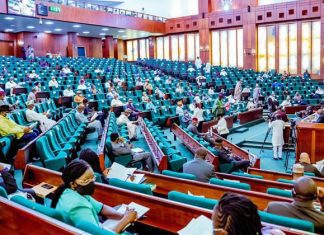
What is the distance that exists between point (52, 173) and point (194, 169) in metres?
1.56

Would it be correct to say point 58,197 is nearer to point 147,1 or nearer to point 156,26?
point 156,26

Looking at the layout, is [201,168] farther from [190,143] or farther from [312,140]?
[312,140]

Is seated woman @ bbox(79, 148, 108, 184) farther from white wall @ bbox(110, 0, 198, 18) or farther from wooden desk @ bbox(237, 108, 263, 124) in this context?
white wall @ bbox(110, 0, 198, 18)

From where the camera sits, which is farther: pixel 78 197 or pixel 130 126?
pixel 130 126

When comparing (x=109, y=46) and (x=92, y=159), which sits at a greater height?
(x=109, y=46)

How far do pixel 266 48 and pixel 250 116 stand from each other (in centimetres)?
917

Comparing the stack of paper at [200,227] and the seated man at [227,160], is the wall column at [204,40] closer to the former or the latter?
the seated man at [227,160]

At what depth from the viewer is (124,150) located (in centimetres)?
504

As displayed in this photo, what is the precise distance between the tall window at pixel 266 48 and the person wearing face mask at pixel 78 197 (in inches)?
724

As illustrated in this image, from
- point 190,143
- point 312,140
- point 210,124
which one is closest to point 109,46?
point 210,124

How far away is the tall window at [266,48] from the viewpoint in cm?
1911

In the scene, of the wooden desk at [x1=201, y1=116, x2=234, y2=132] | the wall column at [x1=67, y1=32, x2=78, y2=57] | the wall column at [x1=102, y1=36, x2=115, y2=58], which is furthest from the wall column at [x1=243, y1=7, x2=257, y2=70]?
the wooden desk at [x1=201, y1=116, x2=234, y2=132]

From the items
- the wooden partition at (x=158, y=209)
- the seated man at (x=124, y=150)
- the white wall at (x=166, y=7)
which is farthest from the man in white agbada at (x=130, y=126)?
the white wall at (x=166, y=7)

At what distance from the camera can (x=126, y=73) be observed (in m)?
15.1
